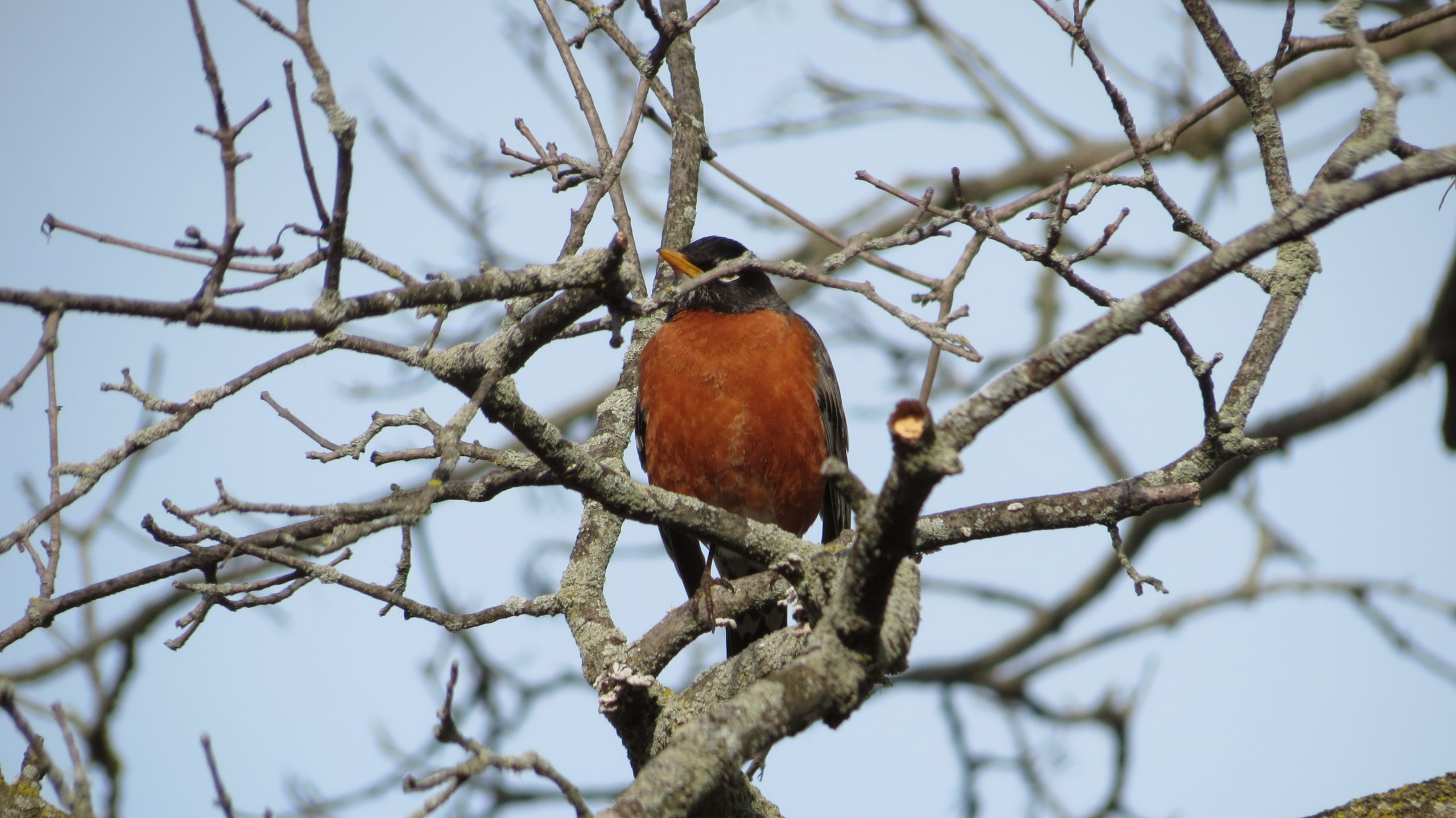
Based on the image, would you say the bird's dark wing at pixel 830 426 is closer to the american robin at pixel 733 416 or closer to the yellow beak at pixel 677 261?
the american robin at pixel 733 416

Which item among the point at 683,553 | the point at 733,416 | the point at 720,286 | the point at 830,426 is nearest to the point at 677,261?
the point at 720,286

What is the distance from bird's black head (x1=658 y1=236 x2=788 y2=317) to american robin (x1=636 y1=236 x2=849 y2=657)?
1 centimetres

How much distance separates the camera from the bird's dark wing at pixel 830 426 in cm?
640

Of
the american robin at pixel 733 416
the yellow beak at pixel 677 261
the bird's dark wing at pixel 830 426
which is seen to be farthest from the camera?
the bird's dark wing at pixel 830 426

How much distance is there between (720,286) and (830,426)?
101 centimetres

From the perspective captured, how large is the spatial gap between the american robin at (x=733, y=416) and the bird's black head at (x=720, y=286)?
0.4 inches

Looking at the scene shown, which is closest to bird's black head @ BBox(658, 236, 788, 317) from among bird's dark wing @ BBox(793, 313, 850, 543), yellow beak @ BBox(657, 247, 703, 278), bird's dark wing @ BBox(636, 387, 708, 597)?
yellow beak @ BBox(657, 247, 703, 278)

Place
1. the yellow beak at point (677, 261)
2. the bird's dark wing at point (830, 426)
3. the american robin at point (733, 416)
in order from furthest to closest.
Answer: the bird's dark wing at point (830, 426) → the american robin at point (733, 416) → the yellow beak at point (677, 261)

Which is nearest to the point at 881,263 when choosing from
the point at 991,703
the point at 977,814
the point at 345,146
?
the point at 345,146

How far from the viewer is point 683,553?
6.18 m

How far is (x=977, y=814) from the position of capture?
26.7 ft

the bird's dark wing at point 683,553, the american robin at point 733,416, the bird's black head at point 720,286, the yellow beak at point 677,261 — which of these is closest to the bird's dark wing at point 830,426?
the american robin at point 733,416

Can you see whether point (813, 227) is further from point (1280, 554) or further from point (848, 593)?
point (1280, 554)

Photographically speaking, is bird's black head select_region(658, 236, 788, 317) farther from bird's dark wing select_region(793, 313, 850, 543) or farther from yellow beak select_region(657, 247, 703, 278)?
bird's dark wing select_region(793, 313, 850, 543)
